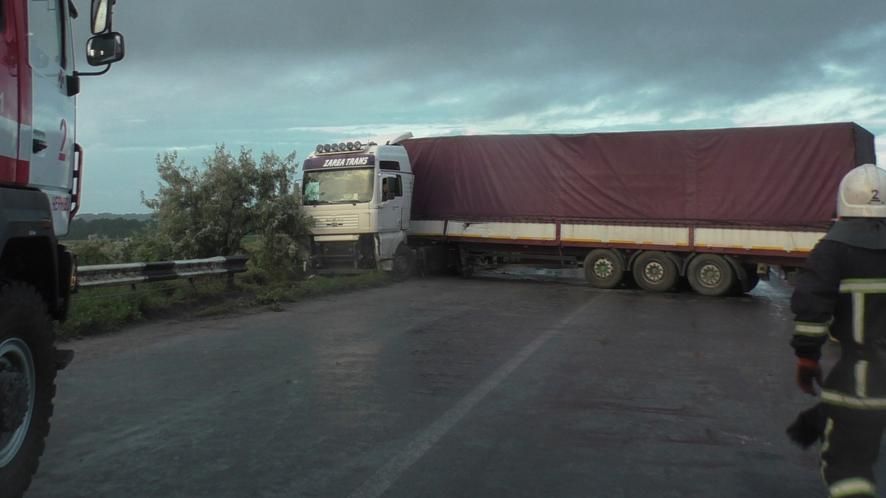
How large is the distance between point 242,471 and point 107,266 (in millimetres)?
8006

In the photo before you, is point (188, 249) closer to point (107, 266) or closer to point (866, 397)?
point (107, 266)

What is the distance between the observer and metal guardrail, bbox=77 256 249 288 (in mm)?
11211

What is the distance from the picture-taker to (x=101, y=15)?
5.21 m

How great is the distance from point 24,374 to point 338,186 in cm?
1552

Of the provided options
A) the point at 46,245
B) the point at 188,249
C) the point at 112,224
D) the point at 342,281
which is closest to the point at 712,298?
the point at 342,281

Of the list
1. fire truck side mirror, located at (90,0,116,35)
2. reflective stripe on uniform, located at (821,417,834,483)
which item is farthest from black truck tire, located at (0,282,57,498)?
reflective stripe on uniform, located at (821,417,834,483)

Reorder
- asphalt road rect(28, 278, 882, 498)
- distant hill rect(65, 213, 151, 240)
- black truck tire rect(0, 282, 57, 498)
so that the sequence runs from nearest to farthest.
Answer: black truck tire rect(0, 282, 57, 498), asphalt road rect(28, 278, 882, 498), distant hill rect(65, 213, 151, 240)

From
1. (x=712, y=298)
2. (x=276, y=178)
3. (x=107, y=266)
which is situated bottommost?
(x=712, y=298)

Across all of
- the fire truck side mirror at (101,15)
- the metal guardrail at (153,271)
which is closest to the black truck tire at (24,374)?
the fire truck side mirror at (101,15)

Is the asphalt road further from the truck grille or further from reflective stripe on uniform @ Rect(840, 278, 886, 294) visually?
the truck grille

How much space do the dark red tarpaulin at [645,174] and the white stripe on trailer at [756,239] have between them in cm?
24

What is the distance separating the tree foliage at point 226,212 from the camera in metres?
17.2

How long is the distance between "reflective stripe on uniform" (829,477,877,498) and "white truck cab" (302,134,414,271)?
16.0 metres

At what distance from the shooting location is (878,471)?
16.0 feet
